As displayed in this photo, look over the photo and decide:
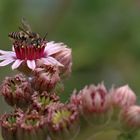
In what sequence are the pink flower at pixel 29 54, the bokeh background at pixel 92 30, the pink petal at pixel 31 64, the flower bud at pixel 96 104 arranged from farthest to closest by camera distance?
the bokeh background at pixel 92 30 → the pink flower at pixel 29 54 → the pink petal at pixel 31 64 → the flower bud at pixel 96 104

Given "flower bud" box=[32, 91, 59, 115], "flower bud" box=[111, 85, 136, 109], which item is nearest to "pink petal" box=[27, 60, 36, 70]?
"flower bud" box=[32, 91, 59, 115]

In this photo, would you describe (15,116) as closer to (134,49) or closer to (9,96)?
(9,96)

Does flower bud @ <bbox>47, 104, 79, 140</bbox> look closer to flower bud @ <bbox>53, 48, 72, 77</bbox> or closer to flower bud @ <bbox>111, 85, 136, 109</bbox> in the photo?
flower bud @ <bbox>111, 85, 136, 109</bbox>

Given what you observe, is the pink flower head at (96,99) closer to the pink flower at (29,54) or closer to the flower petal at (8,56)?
the pink flower at (29,54)

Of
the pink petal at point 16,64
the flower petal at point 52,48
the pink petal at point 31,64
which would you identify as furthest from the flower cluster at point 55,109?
the flower petal at point 52,48

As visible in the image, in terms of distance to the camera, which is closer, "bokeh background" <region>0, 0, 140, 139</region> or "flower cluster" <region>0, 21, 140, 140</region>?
"flower cluster" <region>0, 21, 140, 140</region>

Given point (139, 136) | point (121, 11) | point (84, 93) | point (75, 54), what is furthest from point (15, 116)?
point (121, 11)
